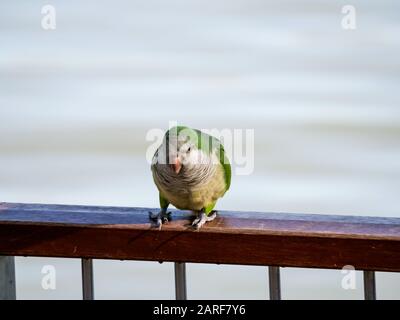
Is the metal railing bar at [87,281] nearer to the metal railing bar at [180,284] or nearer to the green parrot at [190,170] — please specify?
the metal railing bar at [180,284]

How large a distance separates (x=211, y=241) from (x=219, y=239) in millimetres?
18

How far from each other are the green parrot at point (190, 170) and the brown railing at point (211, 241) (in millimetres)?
385

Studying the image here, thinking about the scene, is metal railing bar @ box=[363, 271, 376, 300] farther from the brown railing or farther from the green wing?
the green wing

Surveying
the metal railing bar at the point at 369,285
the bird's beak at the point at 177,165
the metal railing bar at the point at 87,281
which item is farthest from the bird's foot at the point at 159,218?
the metal railing bar at the point at 369,285

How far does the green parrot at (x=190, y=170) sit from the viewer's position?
234 centimetres

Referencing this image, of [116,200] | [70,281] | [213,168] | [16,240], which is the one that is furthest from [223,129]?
[16,240]

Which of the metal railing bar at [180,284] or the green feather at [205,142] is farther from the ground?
the green feather at [205,142]

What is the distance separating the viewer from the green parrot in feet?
7.68

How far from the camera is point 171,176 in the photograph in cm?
244

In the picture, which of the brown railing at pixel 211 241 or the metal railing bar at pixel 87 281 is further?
the metal railing bar at pixel 87 281

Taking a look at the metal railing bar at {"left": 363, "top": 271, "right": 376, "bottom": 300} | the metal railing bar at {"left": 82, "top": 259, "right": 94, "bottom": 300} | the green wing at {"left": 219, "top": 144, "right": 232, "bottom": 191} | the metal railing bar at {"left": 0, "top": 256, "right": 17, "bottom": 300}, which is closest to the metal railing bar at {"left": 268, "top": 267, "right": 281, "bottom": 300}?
the metal railing bar at {"left": 363, "top": 271, "right": 376, "bottom": 300}
